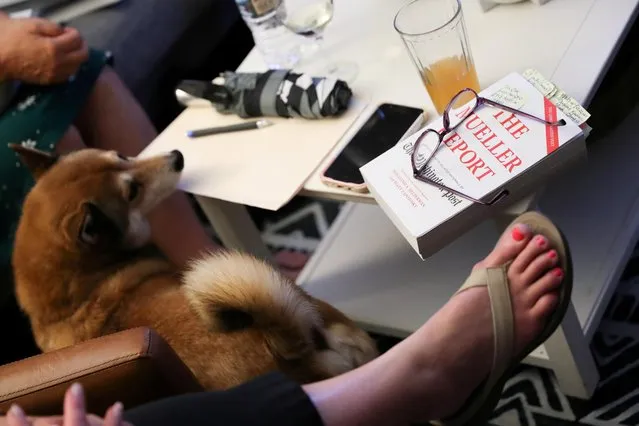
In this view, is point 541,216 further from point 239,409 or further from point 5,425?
point 5,425

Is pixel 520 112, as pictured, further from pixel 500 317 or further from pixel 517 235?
pixel 500 317

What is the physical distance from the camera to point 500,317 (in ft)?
3.36

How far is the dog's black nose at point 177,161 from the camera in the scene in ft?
3.94

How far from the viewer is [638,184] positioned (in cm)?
132

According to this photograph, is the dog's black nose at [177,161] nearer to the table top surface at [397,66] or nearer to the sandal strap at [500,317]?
the table top surface at [397,66]

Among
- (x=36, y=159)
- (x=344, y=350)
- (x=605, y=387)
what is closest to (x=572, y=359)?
(x=605, y=387)

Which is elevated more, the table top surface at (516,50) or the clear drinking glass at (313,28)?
the clear drinking glass at (313,28)

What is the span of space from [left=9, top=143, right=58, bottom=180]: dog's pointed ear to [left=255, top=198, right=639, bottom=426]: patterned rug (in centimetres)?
93

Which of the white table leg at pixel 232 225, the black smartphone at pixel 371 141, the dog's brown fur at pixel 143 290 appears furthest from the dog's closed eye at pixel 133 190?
the black smartphone at pixel 371 141

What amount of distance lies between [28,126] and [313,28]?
0.62 metres

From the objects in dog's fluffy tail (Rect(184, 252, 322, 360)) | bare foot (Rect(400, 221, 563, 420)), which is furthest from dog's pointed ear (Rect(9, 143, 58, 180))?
bare foot (Rect(400, 221, 563, 420))

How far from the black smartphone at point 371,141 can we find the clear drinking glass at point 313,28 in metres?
0.17

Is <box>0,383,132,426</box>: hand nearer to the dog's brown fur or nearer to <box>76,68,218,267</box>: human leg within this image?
the dog's brown fur

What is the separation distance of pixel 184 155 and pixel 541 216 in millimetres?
618
